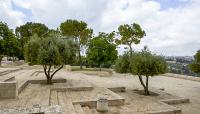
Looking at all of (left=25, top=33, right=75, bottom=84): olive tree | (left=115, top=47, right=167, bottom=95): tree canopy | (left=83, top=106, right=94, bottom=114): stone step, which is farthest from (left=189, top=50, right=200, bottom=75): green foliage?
(left=83, top=106, right=94, bottom=114): stone step

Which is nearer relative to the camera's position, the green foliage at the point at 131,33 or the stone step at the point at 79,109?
the stone step at the point at 79,109

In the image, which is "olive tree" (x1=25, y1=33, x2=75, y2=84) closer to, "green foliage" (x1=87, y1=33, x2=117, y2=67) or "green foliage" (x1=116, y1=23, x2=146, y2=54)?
"green foliage" (x1=87, y1=33, x2=117, y2=67)

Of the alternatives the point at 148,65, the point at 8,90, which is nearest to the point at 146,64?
the point at 148,65

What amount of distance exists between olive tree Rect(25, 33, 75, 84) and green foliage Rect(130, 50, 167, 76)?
390 centimetres

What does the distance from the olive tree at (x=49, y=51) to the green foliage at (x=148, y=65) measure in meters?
3.90

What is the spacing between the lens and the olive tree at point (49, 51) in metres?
14.0

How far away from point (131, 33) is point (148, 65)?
1999cm

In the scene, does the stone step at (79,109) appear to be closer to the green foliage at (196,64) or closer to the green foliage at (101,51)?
the green foliage at (196,64)

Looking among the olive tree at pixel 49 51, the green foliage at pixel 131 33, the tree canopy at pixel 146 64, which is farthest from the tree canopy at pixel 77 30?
the tree canopy at pixel 146 64

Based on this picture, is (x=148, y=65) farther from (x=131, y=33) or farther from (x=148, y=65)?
(x=131, y=33)

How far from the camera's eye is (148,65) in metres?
13.8

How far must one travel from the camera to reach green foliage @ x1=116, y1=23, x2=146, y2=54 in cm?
3331

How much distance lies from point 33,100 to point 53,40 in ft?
17.5

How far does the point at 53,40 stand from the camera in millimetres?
14508
